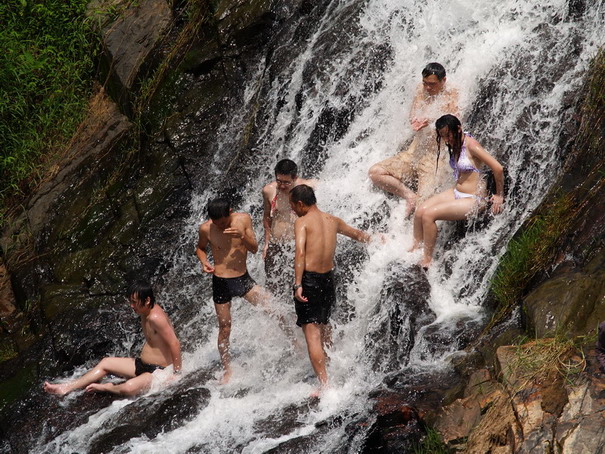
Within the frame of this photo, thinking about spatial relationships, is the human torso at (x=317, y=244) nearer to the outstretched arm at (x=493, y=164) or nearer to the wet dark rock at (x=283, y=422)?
the wet dark rock at (x=283, y=422)

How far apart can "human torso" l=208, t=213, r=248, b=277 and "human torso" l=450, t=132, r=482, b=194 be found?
208 centimetres

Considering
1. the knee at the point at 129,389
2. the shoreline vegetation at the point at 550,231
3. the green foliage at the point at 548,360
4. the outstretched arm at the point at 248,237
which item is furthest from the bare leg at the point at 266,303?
the green foliage at the point at 548,360

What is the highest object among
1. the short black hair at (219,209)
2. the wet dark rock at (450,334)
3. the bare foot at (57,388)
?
the short black hair at (219,209)

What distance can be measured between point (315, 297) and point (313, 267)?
10.3 inches

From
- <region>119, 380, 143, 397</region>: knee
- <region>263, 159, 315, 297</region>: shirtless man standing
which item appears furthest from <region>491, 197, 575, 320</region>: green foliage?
<region>119, 380, 143, 397</region>: knee

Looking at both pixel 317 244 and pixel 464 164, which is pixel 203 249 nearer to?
pixel 317 244

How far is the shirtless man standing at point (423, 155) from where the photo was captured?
27.8ft

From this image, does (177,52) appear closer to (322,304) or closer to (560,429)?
(322,304)

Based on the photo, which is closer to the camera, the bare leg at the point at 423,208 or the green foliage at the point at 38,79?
the bare leg at the point at 423,208

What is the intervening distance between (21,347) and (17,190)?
268 centimetres

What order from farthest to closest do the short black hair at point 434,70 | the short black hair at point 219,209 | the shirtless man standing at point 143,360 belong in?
1. the short black hair at point 434,70
2. the shirtless man standing at point 143,360
3. the short black hair at point 219,209

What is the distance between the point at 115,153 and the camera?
434 inches

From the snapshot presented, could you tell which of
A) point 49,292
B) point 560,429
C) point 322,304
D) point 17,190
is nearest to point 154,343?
point 322,304

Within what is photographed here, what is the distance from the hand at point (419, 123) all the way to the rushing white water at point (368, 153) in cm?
57
